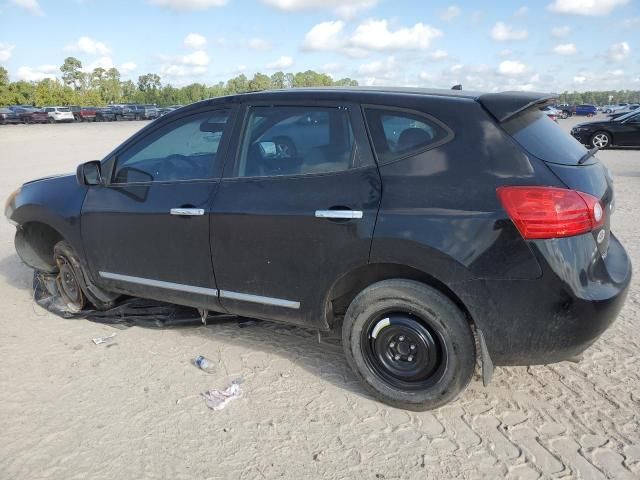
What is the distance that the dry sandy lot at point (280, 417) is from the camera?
2.58m

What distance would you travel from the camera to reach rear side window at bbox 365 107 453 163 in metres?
2.82

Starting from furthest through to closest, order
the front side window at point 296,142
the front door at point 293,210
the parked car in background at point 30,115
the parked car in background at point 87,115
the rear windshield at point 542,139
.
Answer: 1. the parked car in background at point 87,115
2. the parked car in background at point 30,115
3. the front side window at point 296,142
4. the front door at point 293,210
5. the rear windshield at point 542,139

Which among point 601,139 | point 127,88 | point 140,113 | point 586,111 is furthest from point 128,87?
point 601,139

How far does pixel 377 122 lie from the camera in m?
2.98

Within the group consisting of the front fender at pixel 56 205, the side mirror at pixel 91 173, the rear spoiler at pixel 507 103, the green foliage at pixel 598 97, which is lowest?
the green foliage at pixel 598 97

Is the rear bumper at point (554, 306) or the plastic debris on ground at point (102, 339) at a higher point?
the rear bumper at point (554, 306)

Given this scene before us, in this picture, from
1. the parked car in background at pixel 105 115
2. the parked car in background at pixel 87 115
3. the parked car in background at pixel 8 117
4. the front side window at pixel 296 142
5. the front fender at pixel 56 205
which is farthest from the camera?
the parked car in background at pixel 105 115

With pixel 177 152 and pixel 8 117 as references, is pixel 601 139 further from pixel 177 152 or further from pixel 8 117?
pixel 8 117

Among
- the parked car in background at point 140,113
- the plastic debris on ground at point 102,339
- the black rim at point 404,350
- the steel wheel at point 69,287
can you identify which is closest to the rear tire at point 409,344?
the black rim at point 404,350

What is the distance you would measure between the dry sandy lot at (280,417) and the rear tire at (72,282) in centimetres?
42

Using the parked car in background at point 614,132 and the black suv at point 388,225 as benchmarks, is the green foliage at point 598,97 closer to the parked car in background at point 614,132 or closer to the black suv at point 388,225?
the parked car in background at point 614,132

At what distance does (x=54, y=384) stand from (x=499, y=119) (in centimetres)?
318

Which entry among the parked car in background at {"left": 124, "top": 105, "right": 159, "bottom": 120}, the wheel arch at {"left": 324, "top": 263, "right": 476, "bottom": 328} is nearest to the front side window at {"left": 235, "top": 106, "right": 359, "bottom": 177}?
the wheel arch at {"left": 324, "top": 263, "right": 476, "bottom": 328}

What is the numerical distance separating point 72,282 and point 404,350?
3113mm
